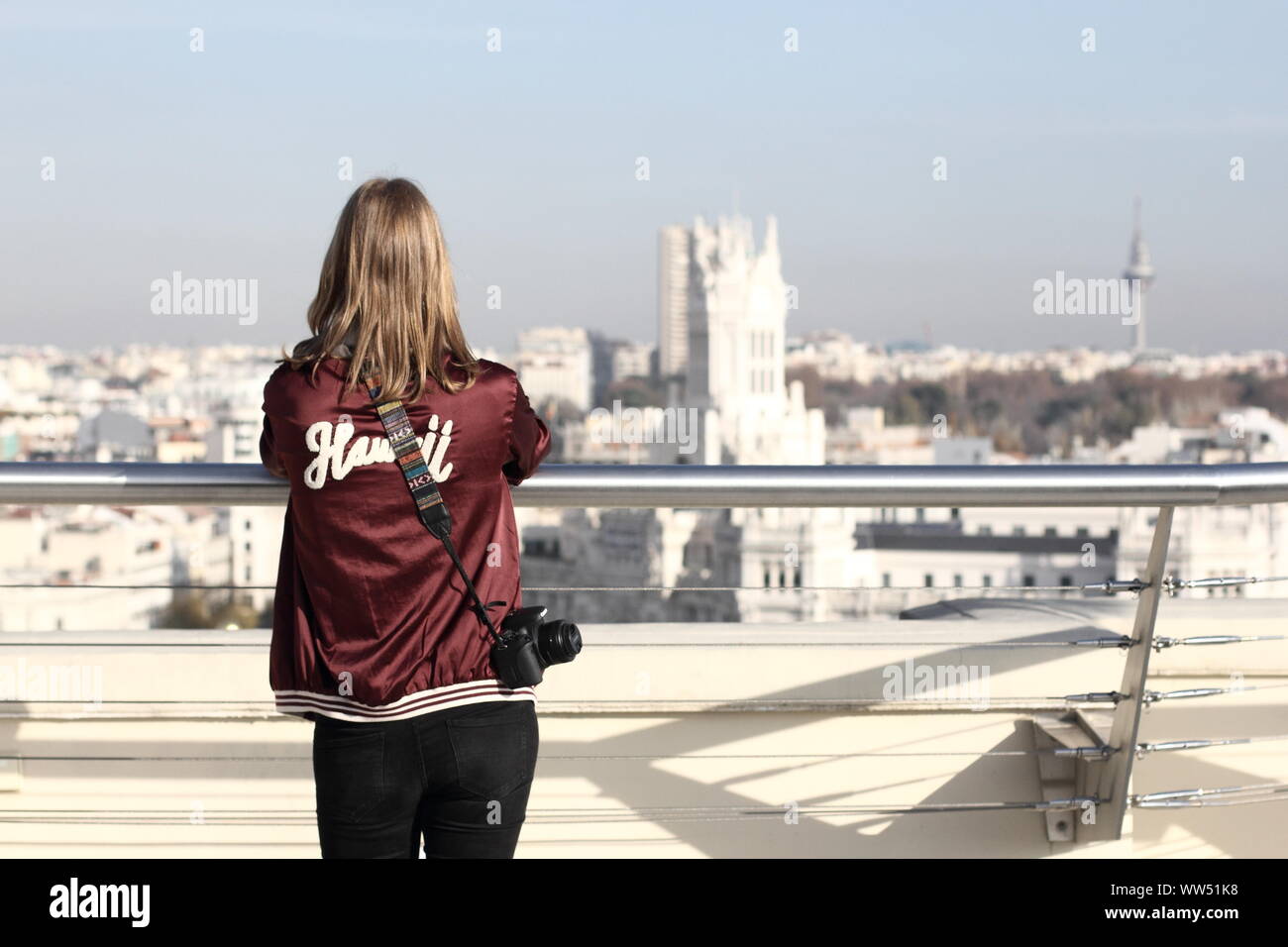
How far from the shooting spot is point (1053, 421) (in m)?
93.6

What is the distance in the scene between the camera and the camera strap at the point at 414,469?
207 centimetres

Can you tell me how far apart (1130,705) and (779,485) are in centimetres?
77

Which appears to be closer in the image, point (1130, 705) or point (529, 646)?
point (529, 646)

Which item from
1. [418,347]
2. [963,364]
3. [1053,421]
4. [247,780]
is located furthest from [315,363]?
[963,364]

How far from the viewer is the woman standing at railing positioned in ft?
6.84

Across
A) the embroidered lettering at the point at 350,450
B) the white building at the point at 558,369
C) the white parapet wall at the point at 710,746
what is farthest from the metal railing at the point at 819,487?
the white building at the point at 558,369

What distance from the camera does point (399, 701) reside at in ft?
6.91

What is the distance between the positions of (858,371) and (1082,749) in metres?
114

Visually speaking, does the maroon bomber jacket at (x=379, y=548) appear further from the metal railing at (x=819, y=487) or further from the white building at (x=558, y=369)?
the white building at (x=558, y=369)

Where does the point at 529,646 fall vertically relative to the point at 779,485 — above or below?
below

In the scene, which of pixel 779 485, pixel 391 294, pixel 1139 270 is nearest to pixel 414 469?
pixel 391 294

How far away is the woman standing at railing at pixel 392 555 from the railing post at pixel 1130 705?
4.13 ft

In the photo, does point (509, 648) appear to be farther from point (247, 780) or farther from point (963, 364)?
point (963, 364)

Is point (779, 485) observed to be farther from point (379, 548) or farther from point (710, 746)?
point (379, 548)
